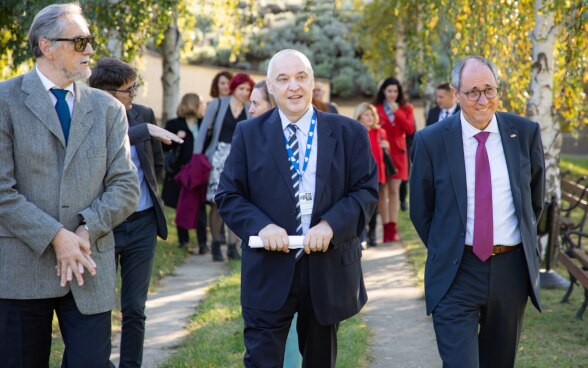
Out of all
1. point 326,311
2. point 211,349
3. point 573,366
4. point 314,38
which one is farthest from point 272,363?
point 314,38

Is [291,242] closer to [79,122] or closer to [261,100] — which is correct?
[79,122]

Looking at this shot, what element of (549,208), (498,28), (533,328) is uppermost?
(498,28)

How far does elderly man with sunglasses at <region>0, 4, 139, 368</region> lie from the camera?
4223 mm

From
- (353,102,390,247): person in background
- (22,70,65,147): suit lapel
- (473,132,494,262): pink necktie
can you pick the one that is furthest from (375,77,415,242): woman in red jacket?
(22,70,65,147): suit lapel

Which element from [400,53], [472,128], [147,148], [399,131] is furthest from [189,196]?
[400,53]

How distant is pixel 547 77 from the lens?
10727 millimetres

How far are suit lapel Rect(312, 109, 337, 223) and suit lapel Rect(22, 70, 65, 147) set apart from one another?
1.21m

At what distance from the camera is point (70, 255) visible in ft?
13.8

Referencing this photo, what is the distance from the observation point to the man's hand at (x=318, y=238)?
4.47 m

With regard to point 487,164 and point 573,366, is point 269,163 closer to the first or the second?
point 487,164

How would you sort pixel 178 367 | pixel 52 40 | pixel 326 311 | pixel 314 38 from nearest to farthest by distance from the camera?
1. pixel 52 40
2. pixel 326 311
3. pixel 178 367
4. pixel 314 38

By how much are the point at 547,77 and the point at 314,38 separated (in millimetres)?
21188

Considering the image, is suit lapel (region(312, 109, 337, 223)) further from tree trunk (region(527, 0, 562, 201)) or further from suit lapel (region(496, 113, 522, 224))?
tree trunk (region(527, 0, 562, 201))

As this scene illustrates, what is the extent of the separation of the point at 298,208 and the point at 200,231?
7489mm
